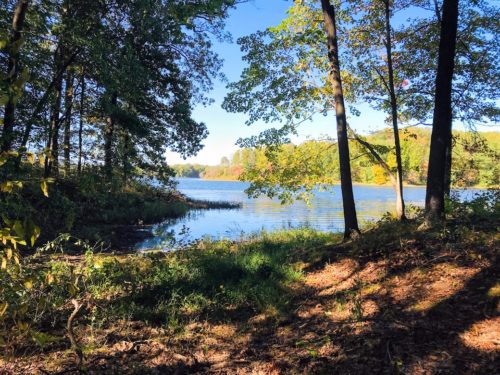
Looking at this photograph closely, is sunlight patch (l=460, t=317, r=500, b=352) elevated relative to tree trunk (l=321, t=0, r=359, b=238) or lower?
lower

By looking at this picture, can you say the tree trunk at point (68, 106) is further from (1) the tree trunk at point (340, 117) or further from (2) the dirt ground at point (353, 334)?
(2) the dirt ground at point (353, 334)

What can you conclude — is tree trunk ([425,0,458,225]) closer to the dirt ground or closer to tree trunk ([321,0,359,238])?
the dirt ground

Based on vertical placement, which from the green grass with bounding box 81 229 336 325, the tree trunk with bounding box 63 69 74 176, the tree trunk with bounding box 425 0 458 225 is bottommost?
the green grass with bounding box 81 229 336 325

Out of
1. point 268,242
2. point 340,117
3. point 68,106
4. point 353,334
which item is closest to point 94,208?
point 68,106

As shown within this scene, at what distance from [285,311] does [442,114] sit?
17.2ft

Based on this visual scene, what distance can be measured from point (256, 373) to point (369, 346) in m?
1.23

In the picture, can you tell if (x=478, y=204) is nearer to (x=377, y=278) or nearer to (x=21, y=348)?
(x=377, y=278)

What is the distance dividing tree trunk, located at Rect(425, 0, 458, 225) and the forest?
28 millimetres

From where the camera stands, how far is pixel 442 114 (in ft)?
24.9

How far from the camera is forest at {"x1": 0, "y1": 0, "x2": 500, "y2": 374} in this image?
3820 mm

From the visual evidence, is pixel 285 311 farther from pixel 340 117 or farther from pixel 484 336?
pixel 340 117

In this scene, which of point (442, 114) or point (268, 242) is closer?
point (442, 114)

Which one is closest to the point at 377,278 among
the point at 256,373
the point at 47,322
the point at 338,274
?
the point at 338,274

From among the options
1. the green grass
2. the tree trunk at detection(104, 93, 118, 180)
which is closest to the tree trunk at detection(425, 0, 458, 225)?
the green grass
